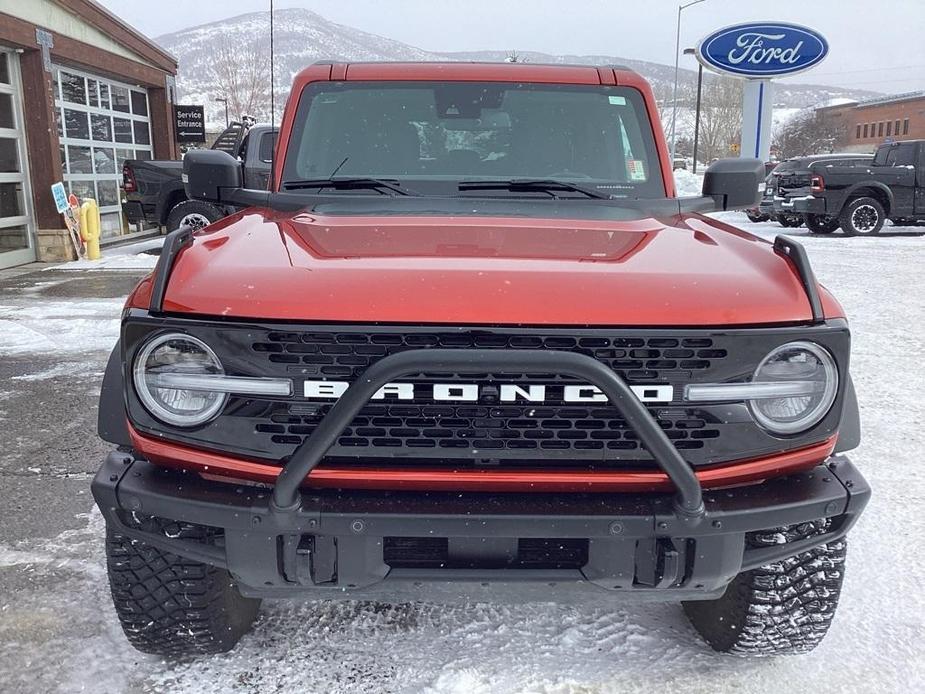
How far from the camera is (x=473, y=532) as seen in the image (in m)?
1.85

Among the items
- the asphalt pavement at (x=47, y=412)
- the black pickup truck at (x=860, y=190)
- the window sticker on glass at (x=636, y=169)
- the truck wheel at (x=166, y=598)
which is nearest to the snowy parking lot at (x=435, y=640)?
the asphalt pavement at (x=47, y=412)

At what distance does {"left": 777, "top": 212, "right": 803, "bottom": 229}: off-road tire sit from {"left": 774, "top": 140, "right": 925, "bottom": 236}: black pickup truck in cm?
43

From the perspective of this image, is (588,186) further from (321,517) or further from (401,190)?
(321,517)

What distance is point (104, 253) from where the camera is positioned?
536 inches

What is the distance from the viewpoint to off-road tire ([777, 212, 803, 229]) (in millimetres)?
16625

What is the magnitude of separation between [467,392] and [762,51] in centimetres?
1497

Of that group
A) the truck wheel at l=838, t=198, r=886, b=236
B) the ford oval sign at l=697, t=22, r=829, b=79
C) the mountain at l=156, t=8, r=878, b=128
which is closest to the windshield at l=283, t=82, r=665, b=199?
the ford oval sign at l=697, t=22, r=829, b=79

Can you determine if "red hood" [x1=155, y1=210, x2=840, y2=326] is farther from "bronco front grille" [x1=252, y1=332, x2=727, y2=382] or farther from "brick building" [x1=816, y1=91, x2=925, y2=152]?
"brick building" [x1=816, y1=91, x2=925, y2=152]

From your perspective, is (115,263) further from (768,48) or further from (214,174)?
(768,48)

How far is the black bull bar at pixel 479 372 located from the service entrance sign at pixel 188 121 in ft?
56.7

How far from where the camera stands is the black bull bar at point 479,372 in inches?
68.7

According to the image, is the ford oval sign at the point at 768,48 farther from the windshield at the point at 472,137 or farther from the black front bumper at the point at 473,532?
the black front bumper at the point at 473,532

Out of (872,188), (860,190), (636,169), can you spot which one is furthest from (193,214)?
(872,188)

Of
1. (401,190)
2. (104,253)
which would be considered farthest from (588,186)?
(104,253)
